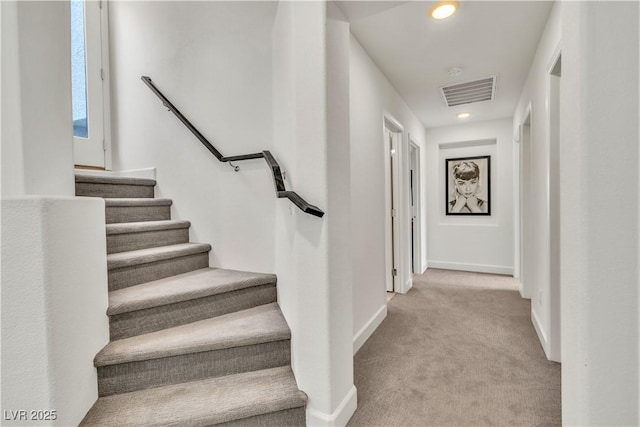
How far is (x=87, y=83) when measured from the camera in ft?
9.73

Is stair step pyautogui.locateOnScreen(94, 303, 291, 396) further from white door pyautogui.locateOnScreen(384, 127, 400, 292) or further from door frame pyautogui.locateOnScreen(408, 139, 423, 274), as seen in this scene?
door frame pyautogui.locateOnScreen(408, 139, 423, 274)

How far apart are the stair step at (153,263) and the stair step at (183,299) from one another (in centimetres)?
5

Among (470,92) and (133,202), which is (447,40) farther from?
(133,202)

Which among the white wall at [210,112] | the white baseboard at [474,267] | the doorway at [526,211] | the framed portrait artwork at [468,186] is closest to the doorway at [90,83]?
the white wall at [210,112]

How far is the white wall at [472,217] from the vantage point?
4.74 m

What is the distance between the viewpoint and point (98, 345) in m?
1.40

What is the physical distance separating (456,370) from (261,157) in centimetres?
204

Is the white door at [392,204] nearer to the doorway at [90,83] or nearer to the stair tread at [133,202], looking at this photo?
the stair tread at [133,202]

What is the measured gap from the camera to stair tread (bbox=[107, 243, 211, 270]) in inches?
69.9

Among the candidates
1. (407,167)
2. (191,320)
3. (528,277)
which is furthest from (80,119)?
(528,277)

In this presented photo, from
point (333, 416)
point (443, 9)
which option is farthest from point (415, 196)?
point (333, 416)

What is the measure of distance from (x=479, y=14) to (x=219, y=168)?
2.26 m

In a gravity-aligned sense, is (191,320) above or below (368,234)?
below

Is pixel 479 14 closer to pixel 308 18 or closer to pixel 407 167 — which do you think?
pixel 308 18
